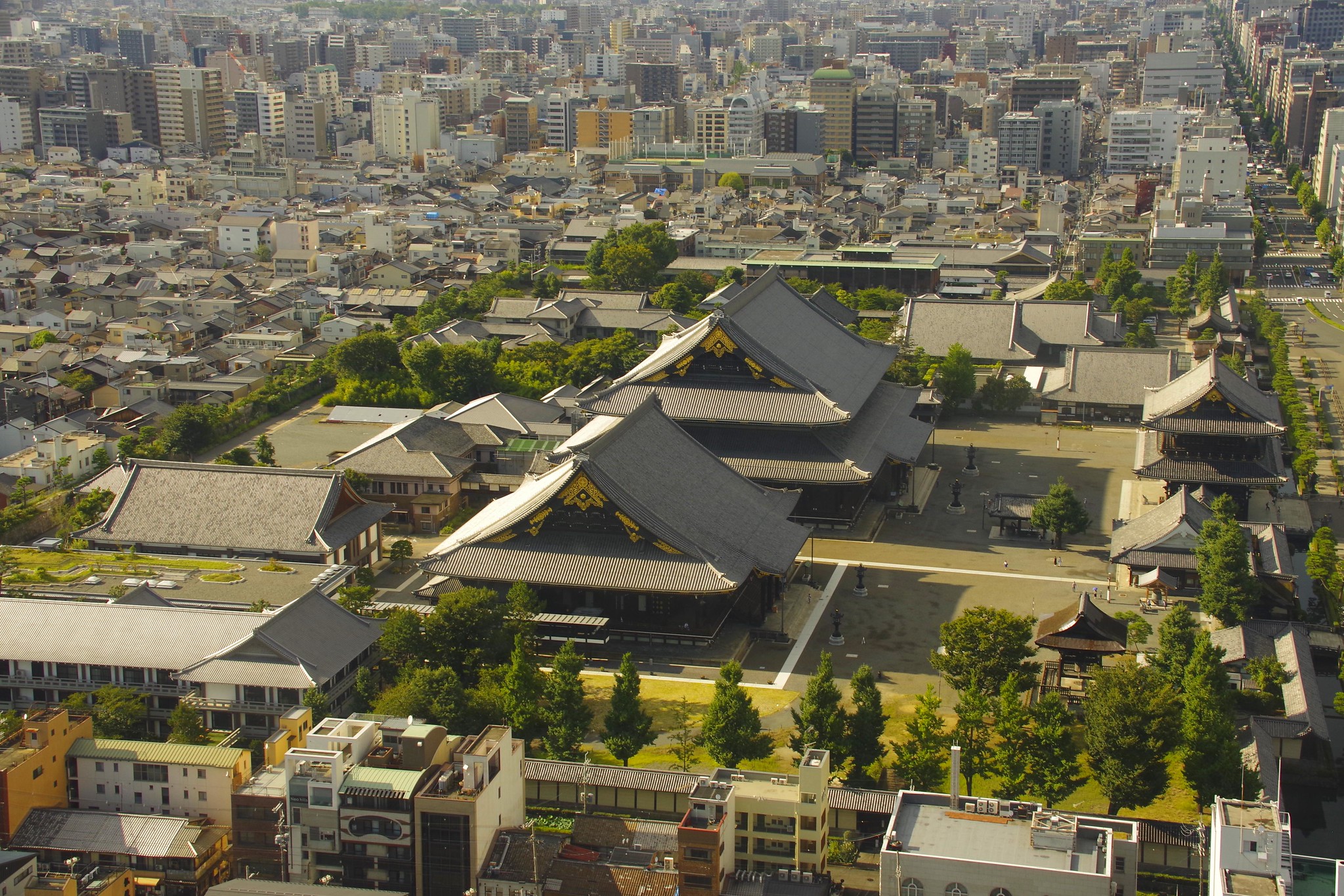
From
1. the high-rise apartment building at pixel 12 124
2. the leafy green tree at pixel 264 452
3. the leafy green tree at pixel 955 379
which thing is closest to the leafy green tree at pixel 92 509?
the leafy green tree at pixel 264 452

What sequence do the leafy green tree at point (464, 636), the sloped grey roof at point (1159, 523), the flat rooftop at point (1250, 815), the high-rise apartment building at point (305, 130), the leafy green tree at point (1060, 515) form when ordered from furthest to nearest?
the high-rise apartment building at point (305, 130), the leafy green tree at point (1060, 515), the sloped grey roof at point (1159, 523), the leafy green tree at point (464, 636), the flat rooftop at point (1250, 815)

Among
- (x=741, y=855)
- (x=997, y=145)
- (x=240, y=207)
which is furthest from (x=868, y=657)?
(x=997, y=145)

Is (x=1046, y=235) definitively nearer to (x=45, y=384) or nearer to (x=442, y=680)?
(x=45, y=384)

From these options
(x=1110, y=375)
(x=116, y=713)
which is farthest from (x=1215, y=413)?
(x=116, y=713)

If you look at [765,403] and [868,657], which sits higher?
[765,403]

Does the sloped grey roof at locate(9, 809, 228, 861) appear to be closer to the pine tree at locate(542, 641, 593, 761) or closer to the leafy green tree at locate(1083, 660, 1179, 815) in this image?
the pine tree at locate(542, 641, 593, 761)

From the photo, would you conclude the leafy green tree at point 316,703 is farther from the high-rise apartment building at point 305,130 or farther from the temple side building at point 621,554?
the high-rise apartment building at point 305,130
